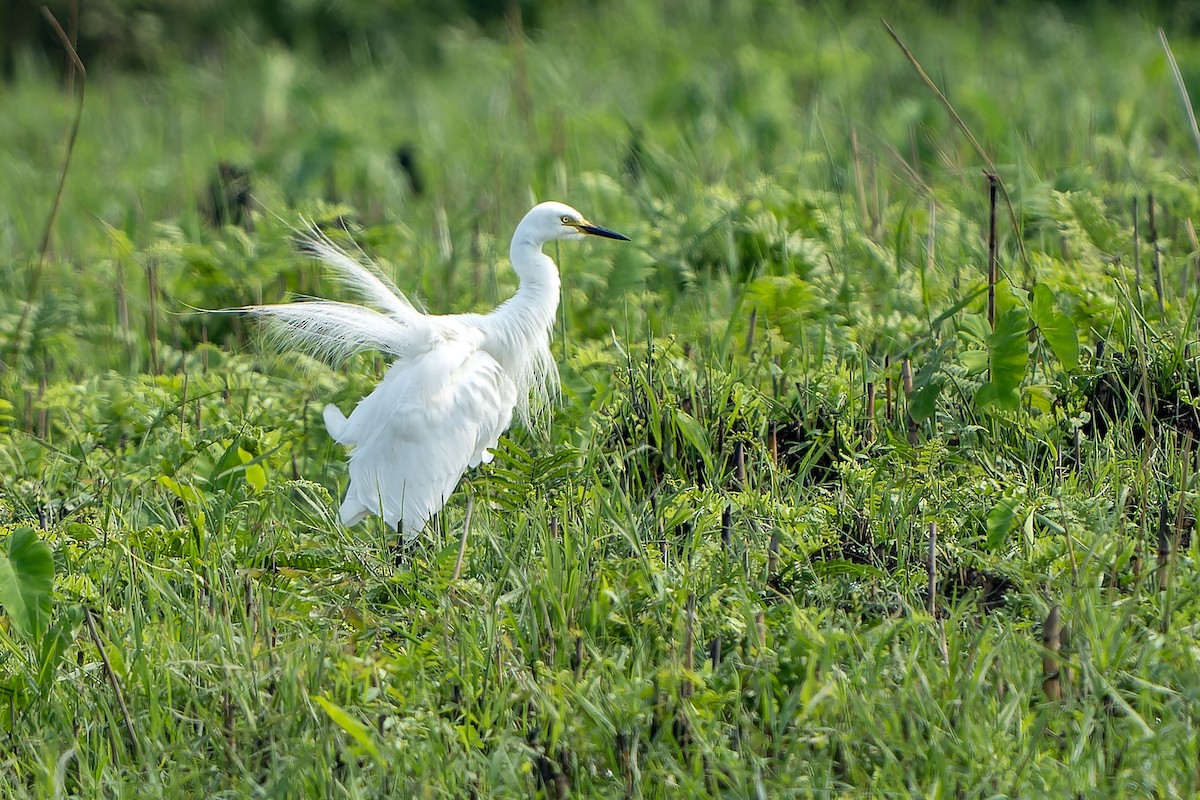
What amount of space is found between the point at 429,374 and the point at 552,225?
0.59 m

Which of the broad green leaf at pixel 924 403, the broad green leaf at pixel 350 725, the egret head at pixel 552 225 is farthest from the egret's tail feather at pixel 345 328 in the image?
the broad green leaf at pixel 350 725

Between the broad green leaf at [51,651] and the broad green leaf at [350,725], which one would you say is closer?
the broad green leaf at [350,725]

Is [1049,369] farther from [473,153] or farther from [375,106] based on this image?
[375,106]

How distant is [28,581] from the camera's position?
2822 millimetres

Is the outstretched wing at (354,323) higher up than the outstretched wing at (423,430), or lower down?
higher up

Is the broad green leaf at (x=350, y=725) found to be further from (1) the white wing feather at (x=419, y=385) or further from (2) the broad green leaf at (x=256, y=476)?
(2) the broad green leaf at (x=256, y=476)

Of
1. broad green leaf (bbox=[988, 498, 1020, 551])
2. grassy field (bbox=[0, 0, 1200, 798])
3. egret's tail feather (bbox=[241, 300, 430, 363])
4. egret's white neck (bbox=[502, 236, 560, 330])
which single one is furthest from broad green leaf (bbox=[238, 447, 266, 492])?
broad green leaf (bbox=[988, 498, 1020, 551])

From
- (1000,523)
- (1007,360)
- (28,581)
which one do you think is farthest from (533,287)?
(28,581)

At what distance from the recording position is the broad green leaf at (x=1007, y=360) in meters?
3.38

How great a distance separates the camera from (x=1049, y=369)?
12.4 feet

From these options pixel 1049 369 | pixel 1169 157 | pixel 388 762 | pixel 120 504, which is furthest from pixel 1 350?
pixel 1169 157

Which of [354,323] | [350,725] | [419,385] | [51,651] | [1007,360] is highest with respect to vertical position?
[1007,360]

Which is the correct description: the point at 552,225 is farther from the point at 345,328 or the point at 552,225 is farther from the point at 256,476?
the point at 256,476

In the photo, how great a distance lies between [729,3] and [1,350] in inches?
232
